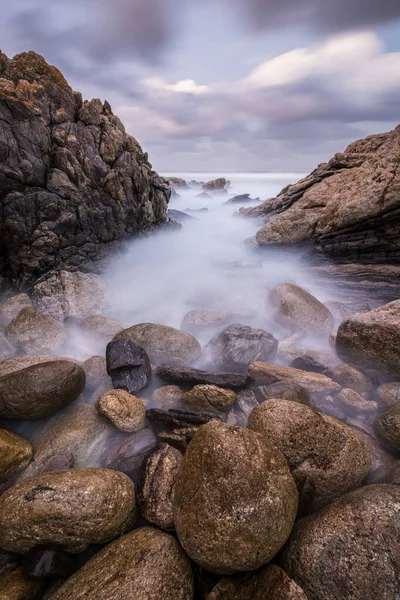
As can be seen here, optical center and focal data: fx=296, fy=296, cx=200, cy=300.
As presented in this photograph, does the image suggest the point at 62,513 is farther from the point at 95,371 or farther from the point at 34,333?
the point at 34,333

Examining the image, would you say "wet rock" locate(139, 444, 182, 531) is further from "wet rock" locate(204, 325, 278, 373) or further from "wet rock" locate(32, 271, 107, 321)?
"wet rock" locate(32, 271, 107, 321)

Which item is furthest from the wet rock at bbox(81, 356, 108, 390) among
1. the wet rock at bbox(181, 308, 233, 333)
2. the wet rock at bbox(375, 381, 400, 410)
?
the wet rock at bbox(375, 381, 400, 410)

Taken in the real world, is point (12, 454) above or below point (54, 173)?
below

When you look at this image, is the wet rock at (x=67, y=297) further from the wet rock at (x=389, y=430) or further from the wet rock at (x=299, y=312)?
the wet rock at (x=389, y=430)

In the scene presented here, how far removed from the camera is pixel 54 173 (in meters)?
11.5

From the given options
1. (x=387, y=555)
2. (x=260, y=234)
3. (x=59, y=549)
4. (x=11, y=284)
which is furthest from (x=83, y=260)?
(x=387, y=555)

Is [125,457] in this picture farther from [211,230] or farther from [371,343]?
[211,230]

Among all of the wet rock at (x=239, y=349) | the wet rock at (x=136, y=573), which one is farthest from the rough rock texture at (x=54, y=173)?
the wet rock at (x=136, y=573)

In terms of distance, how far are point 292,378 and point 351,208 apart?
8.82 m

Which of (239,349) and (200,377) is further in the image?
(239,349)

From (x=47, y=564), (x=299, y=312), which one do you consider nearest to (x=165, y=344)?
(x=299, y=312)

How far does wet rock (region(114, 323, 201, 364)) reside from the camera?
8.16 m

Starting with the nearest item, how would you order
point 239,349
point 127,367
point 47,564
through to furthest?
point 47,564 < point 127,367 < point 239,349

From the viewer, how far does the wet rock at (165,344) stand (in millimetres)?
8156
